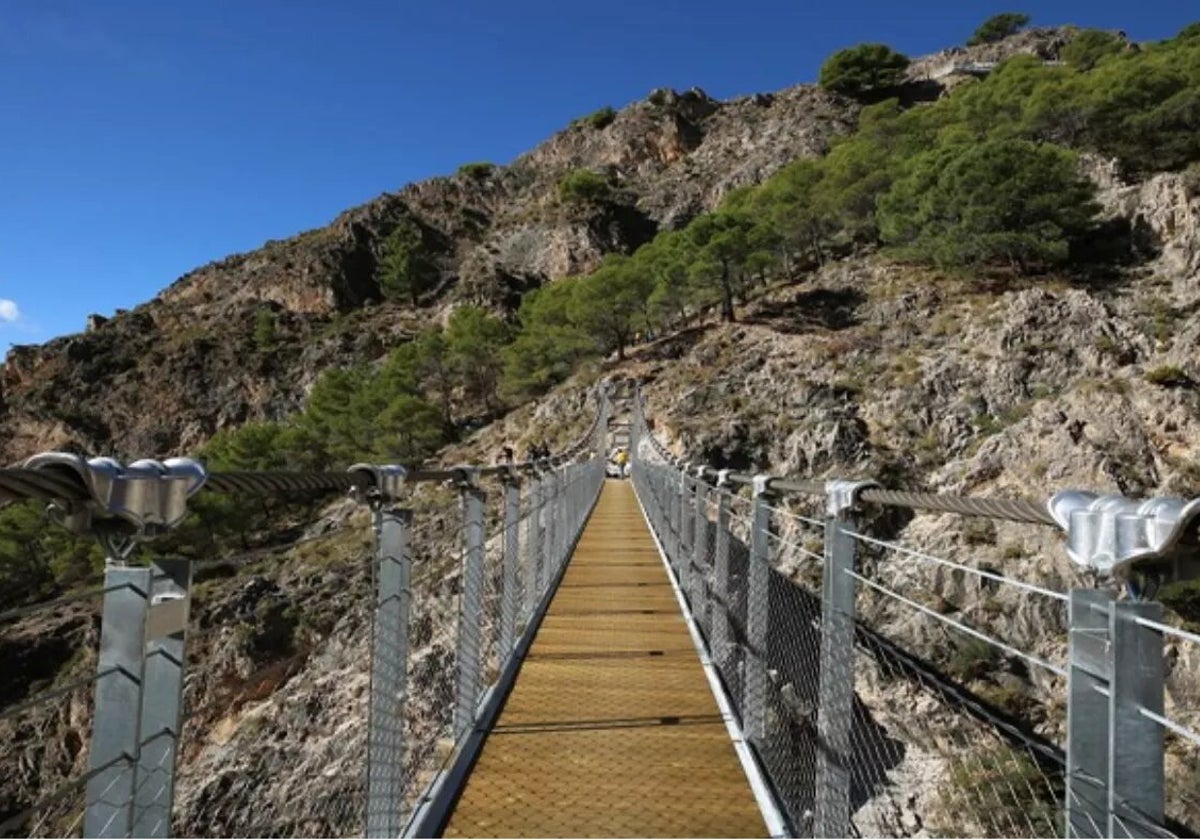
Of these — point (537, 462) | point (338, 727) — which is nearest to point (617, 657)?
point (537, 462)

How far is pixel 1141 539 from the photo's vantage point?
3.66 feet

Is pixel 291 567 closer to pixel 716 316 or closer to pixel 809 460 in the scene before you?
pixel 809 460

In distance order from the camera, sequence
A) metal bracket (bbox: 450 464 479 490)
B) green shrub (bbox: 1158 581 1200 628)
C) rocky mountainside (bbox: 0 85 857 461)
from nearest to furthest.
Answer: metal bracket (bbox: 450 464 479 490) → green shrub (bbox: 1158 581 1200 628) → rocky mountainside (bbox: 0 85 857 461)

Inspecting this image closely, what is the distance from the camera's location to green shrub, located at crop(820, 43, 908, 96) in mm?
76562

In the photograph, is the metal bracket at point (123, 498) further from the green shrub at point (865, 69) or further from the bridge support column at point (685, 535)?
the green shrub at point (865, 69)

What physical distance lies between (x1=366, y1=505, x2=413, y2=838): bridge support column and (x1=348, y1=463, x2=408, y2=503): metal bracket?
0.05 meters

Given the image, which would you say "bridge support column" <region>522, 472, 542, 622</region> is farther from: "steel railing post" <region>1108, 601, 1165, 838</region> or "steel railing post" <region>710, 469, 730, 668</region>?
"steel railing post" <region>1108, 601, 1165, 838</region>

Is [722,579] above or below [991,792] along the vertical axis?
above

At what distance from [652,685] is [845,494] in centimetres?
269

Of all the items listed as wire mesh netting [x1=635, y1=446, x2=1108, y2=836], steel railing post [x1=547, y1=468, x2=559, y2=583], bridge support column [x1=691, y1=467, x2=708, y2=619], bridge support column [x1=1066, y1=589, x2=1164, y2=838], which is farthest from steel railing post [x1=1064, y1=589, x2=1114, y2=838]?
steel railing post [x1=547, y1=468, x2=559, y2=583]

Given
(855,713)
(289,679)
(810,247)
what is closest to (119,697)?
(855,713)

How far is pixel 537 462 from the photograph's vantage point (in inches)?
256

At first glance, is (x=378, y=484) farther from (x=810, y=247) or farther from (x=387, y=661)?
(x=810, y=247)

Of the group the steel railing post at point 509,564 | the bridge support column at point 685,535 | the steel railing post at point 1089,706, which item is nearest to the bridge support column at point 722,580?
the steel railing post at point 509,564
